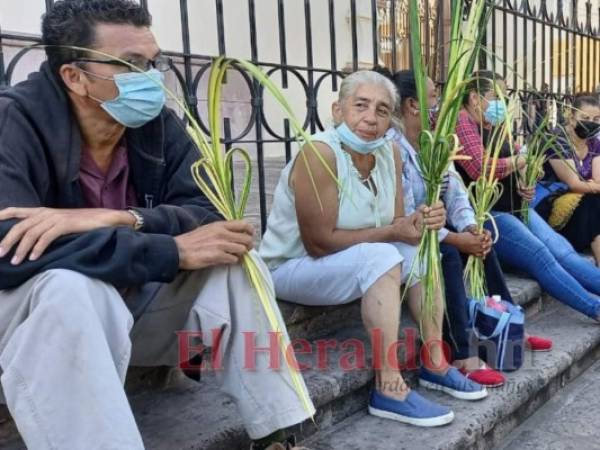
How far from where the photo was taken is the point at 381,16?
6852 mm

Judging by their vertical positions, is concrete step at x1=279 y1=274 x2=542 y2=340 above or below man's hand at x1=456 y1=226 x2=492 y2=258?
below

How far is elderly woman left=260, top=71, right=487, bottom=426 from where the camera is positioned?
7.41ft

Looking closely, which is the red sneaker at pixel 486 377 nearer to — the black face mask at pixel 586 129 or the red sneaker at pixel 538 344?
the red sneaker at pixel 538 344

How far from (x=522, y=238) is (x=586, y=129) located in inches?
44.4

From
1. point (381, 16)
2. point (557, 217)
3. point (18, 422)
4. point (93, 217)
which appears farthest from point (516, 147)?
point (381, 16)

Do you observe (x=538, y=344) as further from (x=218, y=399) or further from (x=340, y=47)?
(x=340, y=47)

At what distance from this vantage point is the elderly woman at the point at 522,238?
323 centimetres

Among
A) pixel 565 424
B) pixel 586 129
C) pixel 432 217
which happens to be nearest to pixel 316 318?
pixel 432 217

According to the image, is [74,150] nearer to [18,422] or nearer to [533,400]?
[18,422]

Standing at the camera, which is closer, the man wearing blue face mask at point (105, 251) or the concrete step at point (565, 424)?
the man wearing blue face mask at point (105, 251)

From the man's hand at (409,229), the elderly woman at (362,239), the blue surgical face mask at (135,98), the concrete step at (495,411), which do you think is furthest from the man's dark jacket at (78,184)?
the concrete step at (495,411)

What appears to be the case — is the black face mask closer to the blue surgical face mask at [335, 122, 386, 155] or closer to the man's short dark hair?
the blue surgical face mask at [335, 122, 386, 155]

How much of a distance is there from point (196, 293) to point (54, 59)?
30.3 inches

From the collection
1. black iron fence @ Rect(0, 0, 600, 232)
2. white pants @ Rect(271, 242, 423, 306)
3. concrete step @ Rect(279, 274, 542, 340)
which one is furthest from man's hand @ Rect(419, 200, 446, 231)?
black iron fence @ Rect(0, 0, 600, 232)
